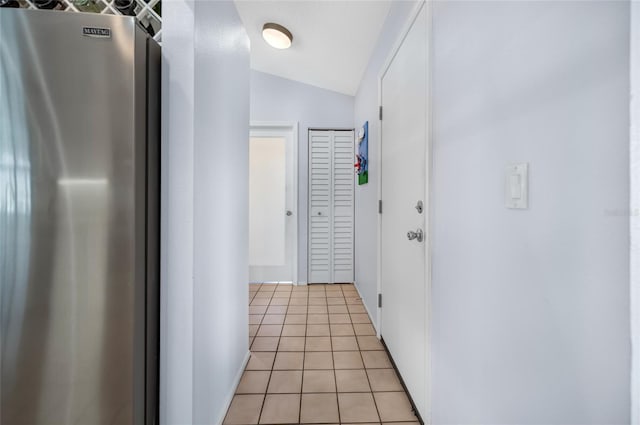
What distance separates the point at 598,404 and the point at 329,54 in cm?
284

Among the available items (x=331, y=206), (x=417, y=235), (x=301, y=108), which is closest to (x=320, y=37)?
(x=301, y=108)

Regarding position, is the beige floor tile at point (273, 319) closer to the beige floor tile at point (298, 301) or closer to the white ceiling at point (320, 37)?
the beige floor tile at point (298, 301)

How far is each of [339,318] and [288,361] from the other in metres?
0.74

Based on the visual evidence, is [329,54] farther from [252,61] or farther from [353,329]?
[353,329]

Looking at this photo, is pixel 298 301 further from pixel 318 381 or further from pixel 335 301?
pixel 318 381

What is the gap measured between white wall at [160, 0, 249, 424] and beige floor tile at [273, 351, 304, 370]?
0.45 meters

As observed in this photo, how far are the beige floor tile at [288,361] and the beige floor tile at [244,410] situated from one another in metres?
0.27

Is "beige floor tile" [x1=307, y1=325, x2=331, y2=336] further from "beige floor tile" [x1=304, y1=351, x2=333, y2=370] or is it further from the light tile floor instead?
"beige floor tile" [x1=304, y1=351, x2=333, y2=370]

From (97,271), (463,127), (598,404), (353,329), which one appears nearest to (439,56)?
(463,127)

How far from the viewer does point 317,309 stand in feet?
8.36

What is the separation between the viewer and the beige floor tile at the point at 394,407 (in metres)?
1.30

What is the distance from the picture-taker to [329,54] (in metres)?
2.53

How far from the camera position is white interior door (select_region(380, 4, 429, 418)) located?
1.25 metres

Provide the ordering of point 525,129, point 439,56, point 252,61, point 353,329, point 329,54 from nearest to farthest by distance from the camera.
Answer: point 525,129 < point 439,56 < point 353,329 < point 329,54 < point 252,61
